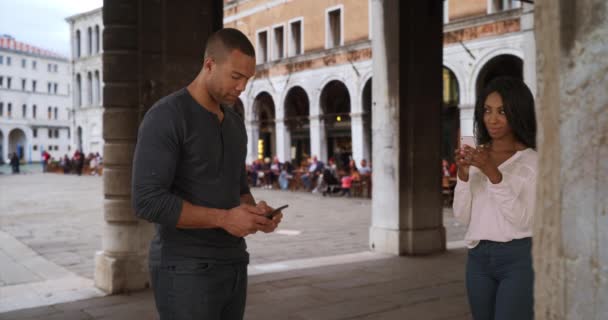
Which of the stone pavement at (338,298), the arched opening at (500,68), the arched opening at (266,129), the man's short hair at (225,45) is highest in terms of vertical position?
the arched opening at (500,68)

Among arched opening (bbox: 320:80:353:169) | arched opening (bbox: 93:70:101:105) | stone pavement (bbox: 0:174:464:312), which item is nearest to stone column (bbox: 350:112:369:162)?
arched opening (bbox: 320:80:353:169)

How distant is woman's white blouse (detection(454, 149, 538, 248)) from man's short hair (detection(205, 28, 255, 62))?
3.80ft

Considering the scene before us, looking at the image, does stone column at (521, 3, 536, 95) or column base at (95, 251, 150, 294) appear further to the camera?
stone column at (521, 3, 536, 95)

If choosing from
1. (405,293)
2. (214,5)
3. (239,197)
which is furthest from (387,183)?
(239,197)

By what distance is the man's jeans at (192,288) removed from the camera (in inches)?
78.2

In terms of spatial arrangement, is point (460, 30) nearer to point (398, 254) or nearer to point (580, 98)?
point (398, 254)

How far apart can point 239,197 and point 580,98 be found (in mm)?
1249

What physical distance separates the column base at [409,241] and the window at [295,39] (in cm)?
2102

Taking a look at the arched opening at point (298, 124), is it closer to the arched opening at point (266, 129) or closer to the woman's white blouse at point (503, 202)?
the arched opening at point (266, 129)

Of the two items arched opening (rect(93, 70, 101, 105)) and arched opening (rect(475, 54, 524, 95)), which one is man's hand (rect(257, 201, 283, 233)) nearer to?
arched opening (rect(475, 54, 524, 95))

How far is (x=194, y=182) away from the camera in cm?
204

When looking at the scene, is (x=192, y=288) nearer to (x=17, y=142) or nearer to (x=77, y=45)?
(x=77, y=45)

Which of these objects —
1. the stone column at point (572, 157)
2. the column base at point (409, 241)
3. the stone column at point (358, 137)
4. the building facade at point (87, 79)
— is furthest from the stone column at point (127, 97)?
the building facade at point (87, 79)

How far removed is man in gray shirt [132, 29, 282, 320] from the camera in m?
1.90
